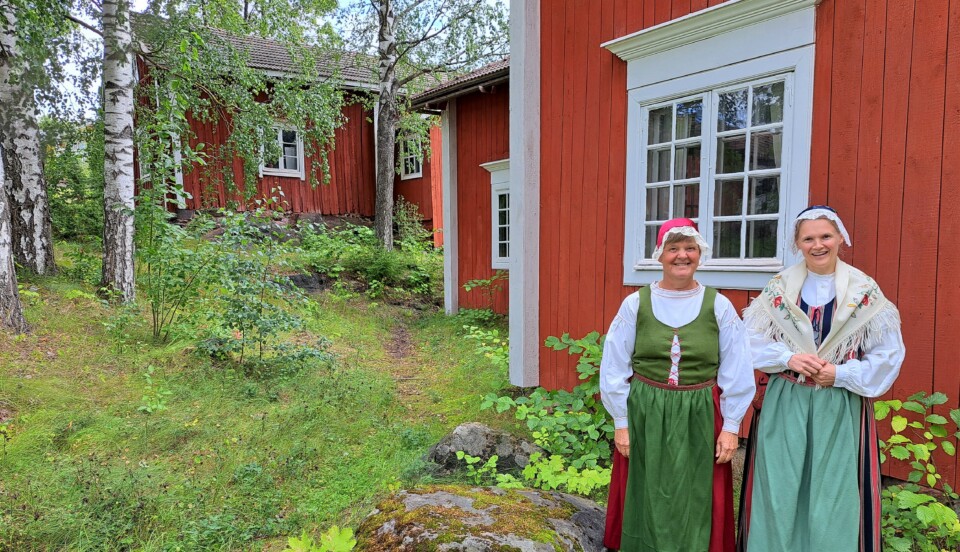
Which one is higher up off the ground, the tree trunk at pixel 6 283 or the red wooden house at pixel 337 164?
the red wooden house at pixel 337 164

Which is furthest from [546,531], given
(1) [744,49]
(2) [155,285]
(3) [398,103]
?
(3) [398,103]

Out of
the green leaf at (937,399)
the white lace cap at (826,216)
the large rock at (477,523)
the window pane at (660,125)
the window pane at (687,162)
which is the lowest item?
the large rock at (477,523)

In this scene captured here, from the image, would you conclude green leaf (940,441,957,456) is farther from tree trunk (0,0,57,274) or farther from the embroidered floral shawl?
tree trunk (0,0,57,274)

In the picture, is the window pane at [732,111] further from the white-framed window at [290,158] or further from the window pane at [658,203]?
the white-framed window at [290,158]

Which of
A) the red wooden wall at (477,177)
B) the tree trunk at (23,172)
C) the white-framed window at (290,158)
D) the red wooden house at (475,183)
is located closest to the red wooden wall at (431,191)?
the white-framed window at (290,158)

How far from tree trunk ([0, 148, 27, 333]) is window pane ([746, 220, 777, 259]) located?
6259 mm

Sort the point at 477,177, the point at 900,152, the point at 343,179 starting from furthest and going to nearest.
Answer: the point at 343,179 < the point at 477,177 < the point at 900,152

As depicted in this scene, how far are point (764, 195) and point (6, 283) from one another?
6.41 metres

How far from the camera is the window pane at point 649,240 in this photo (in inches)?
154

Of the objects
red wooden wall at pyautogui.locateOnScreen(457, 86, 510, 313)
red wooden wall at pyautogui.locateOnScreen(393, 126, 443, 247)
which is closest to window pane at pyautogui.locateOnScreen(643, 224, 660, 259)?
red wooden wall at pyautogui.locateOnScreen(457, 86, 510, 313)

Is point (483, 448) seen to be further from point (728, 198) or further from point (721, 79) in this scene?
point (721, 79)

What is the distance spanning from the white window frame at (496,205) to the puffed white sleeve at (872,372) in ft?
20.6

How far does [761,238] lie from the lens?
3381 mm

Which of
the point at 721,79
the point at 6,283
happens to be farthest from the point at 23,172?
the point at 721,79
